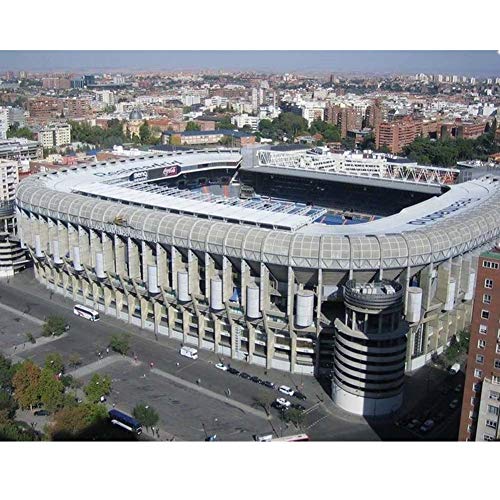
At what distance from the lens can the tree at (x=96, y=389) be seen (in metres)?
52.8

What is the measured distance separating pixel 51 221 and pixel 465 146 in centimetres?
11491

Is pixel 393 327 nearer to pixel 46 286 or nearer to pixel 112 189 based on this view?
pixel 112 189

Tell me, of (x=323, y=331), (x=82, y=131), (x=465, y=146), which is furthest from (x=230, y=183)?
(x=82, y=131)

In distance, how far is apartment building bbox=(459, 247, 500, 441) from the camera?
4169cm

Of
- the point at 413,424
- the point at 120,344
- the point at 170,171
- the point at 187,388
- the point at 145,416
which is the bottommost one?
the point at 187,388

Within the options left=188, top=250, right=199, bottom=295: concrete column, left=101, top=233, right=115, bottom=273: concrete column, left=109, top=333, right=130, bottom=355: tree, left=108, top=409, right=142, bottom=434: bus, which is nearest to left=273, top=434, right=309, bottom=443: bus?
left=108, top=409, right=142, bottom=434: bus

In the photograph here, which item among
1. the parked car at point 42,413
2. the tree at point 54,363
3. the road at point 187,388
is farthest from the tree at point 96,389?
the tree at point 54,363

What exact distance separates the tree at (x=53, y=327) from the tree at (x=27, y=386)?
13213mm


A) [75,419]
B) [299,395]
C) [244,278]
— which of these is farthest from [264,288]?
[75,419]

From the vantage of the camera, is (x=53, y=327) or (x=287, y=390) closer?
(x=287, y=390)

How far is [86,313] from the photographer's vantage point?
71.9m

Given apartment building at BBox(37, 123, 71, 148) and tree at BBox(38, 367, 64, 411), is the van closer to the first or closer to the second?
tree at BBox(38, 367, 64, 411)

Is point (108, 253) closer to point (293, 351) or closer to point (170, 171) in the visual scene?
point (293, 351)

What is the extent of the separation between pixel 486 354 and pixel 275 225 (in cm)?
2554
